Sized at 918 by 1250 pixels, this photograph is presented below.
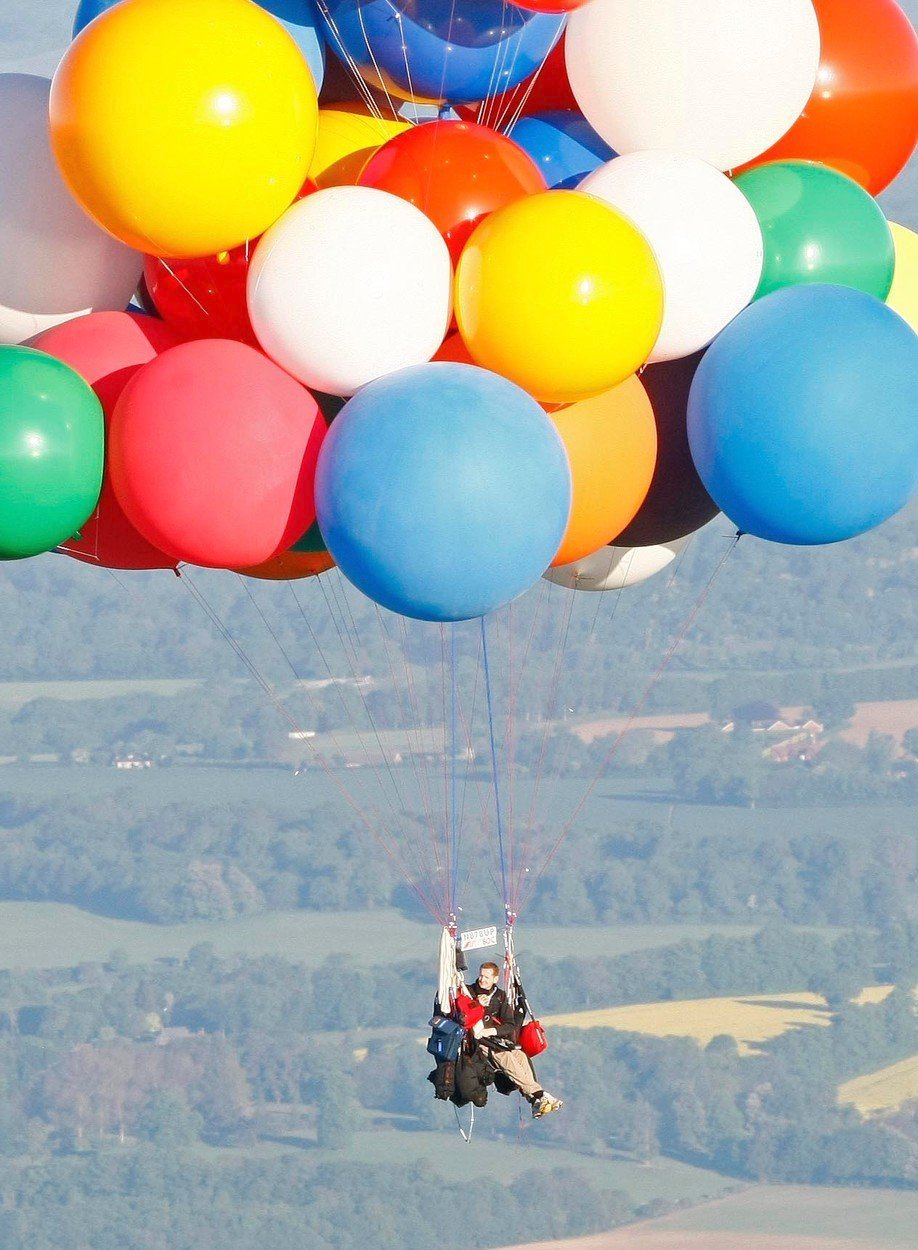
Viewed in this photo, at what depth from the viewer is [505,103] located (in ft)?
33.0

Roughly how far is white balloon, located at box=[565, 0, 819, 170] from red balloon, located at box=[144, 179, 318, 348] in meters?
1.31

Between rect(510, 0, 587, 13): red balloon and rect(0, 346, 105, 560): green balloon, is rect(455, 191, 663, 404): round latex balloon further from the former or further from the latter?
rect(0, 346, 105, 560): green balloon

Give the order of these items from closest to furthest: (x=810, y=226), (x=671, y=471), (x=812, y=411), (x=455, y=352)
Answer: (x=812, y=411)
(x=455, y=352)
(x=810, y=226)
(x=671, y=471)

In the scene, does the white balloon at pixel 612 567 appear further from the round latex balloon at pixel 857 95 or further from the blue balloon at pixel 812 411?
the round latex balloon at pixel 857 95

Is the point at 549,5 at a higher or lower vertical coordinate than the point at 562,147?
higher

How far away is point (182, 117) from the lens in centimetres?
856

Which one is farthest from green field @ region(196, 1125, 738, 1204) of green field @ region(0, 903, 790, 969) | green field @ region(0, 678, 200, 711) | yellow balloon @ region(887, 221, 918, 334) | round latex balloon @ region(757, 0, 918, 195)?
round latex balloon @ region(757, 0, 918, 195)

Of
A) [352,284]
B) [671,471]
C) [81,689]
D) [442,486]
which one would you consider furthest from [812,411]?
[81,689]

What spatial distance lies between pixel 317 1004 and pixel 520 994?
132163 millimetres

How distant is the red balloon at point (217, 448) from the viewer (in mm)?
9008

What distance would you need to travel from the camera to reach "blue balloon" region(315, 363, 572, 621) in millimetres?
8578

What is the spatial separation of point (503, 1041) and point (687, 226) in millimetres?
4075

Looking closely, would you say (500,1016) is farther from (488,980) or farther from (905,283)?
(905,283)

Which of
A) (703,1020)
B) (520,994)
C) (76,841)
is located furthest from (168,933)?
(520,994)
